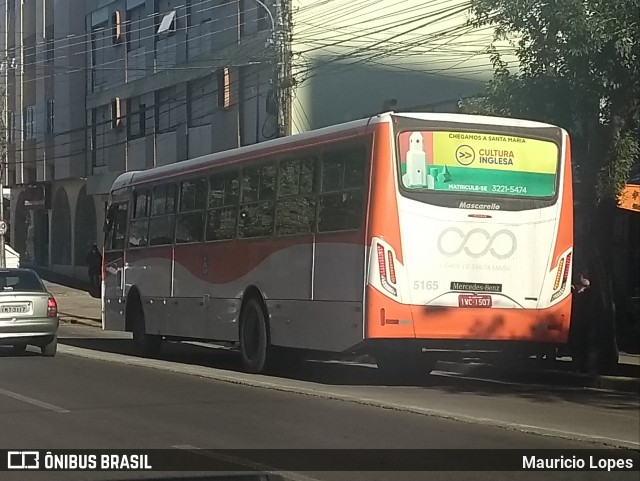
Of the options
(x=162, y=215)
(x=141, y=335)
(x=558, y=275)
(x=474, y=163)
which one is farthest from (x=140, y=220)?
(x=558, y=275)

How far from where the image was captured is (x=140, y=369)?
674 inches

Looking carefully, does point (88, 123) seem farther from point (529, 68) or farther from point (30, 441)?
point (30, 441)

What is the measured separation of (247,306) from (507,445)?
7619 millimetres

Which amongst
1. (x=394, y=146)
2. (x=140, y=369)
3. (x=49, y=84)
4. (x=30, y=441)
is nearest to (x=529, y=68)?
(x=394, y=146)

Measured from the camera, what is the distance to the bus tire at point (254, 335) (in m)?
16.1

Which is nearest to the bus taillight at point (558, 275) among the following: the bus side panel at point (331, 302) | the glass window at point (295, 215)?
the bus side panel at point (331, 302)

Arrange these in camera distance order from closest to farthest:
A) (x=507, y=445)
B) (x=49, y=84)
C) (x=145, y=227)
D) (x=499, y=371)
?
(x=507, y=445)
(x=499, y=371)
(x=145, y=227)
(x=49, y=84)

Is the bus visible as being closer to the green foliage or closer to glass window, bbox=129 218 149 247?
the green foliage

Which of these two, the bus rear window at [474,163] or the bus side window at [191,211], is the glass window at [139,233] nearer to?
the bus side window at [191,211]

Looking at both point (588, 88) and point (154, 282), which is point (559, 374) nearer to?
point (588, 88)

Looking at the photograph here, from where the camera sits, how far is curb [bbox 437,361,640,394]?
13.9 meters

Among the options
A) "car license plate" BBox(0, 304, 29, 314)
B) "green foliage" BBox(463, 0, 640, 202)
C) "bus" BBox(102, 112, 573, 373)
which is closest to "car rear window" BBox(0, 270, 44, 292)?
"car license plate" BBox(0, 304, 29, 314)

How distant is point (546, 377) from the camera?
15.1m

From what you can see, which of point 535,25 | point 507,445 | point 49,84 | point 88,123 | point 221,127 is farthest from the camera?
point 49,84
